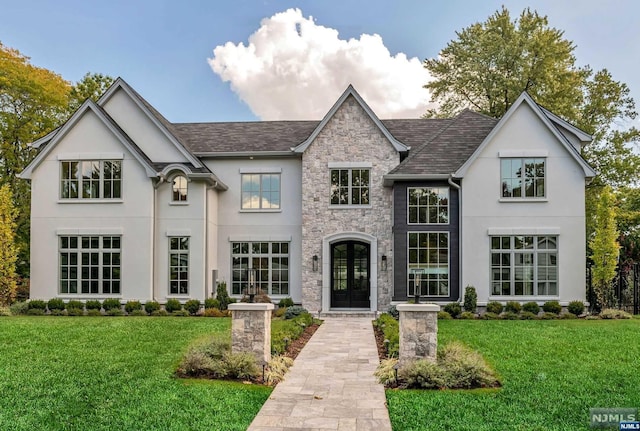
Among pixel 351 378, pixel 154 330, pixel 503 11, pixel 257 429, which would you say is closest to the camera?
pixel 257 429

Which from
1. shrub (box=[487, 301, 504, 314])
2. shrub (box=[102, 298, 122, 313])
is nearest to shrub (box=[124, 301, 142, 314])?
shrub (box=[102, 298, 122, 313])

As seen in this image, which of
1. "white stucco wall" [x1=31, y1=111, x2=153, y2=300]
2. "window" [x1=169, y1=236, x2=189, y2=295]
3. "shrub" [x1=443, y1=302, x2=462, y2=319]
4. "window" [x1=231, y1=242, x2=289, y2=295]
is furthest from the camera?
"window" [x1=231, y1=242, x2=289, y2=295]

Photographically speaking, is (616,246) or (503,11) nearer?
(616,246)

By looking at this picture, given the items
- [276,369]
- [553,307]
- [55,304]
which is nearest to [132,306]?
[55,304]

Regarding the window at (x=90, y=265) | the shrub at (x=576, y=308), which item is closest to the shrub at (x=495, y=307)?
the shrub at (x=576, y=308)

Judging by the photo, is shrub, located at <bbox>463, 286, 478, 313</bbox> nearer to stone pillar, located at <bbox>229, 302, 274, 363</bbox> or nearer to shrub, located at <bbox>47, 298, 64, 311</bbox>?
stone pillar, located at <bbox>229, 302, 274, 363</bbox>

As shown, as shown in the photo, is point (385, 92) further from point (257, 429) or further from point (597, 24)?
point (257, 429)

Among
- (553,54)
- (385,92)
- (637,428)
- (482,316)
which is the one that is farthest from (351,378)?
(553,54)

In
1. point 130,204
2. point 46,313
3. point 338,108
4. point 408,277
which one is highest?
point 338,108

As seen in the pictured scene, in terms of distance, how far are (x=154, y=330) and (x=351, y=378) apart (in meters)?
6.91

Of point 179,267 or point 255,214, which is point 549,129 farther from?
point 179,267

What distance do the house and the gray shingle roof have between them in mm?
72

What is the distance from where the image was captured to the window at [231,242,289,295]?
20438 mm

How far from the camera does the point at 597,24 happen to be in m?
17.3
